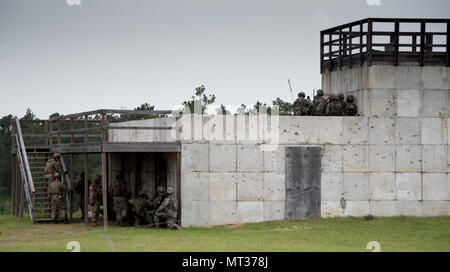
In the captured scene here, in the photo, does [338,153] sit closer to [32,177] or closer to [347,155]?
[347,155]

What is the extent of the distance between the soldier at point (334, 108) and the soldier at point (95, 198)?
8.26 meters

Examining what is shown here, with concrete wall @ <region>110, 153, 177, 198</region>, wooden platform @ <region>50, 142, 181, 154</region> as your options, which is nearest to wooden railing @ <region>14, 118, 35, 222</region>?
concrete wall @ <region>110, 153, 177, 198</region>

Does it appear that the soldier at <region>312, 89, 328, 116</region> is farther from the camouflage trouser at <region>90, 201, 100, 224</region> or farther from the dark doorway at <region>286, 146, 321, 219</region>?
the camouflage trouser at <region>90, 201, 100, 224</region>

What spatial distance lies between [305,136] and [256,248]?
7285 millimetres

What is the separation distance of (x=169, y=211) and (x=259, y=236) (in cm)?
329

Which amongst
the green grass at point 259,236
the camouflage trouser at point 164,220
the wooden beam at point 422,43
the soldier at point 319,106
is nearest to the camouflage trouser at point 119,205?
the green grass at point 259,236

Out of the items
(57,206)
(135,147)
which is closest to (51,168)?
(57,206)

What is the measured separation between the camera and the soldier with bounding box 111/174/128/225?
26.0 metres

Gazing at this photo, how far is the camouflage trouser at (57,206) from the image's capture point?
2725cm

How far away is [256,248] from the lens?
1878cm

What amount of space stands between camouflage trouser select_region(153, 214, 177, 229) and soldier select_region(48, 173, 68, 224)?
15.3 ft

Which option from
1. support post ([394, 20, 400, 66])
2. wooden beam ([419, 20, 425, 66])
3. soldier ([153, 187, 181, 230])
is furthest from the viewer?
wooden beam ([419, 20, 425, 66])
